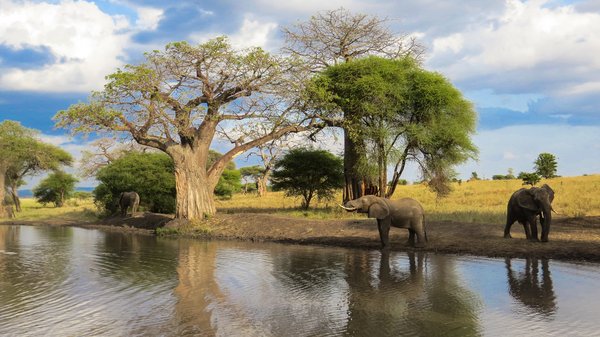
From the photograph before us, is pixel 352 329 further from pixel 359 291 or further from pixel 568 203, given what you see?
pixel 568 203

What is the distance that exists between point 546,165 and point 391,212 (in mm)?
45017

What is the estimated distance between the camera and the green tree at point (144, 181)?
3319cm

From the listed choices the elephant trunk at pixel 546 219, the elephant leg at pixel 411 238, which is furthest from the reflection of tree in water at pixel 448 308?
the elephant trunk at pixel 546 219

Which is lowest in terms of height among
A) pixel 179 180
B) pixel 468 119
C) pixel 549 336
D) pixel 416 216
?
pixel 549 336

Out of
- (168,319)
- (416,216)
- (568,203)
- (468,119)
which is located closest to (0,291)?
(168,319)

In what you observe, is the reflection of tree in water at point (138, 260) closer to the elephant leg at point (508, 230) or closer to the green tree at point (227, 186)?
the elephant leg at point (508, 230)

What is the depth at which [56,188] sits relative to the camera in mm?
56562

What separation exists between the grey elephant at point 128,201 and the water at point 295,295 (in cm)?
1494

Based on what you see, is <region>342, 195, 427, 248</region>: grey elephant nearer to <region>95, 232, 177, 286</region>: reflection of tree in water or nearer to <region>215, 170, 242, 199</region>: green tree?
<region>95, 232, 177, 286</region>: reflection of tree in water

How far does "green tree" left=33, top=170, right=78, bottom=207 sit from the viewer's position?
2208 inches

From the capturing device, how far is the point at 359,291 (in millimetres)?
10469

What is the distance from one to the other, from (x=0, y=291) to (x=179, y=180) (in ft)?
47.6

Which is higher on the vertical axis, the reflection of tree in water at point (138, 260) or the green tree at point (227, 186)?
the green tree at point (227, 186)

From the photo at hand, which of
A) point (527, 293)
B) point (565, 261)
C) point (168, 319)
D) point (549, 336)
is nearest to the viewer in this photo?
point (549, 336)
